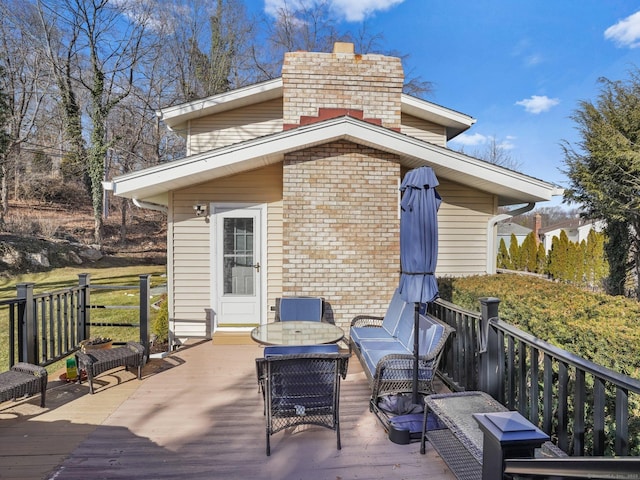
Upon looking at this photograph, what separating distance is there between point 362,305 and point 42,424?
4194 mm

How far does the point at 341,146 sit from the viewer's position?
5922 millimetres

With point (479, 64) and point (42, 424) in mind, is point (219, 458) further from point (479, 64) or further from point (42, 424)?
point (479, 64)

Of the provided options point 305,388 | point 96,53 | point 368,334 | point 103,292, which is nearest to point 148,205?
point 368,334

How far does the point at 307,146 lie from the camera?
18.9 ft

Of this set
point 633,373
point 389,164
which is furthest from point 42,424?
point 389,164

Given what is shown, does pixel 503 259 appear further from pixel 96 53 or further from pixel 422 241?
pixel 96 53

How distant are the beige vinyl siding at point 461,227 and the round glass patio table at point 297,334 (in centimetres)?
334

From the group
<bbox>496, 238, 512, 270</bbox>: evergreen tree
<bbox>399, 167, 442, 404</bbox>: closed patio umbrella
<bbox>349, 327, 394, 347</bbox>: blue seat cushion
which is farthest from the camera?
<bbox>496, 238, 512, 270</bbox>: evergreen tree

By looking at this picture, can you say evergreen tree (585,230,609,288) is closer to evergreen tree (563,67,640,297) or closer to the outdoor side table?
evergreen tree (563,67,640,297)

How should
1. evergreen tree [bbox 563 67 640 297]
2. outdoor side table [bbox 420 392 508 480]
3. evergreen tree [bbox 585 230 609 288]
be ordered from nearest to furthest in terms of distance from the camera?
outdoor side table [bbox 420 392 508 480] → evergreen tree [bbox 563 67 640 297] → evergreen tree [bbox 585 230 609 288]

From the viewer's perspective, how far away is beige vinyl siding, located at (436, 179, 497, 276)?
22.7 feet

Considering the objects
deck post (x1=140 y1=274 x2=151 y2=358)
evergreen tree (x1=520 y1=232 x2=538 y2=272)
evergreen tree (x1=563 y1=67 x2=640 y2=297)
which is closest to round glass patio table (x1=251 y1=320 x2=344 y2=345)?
deck post (x1=140 y1=274 x2=151 y2=358)

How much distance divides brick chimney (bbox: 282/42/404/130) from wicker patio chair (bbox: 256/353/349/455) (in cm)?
447

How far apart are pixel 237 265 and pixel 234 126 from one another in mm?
3423
